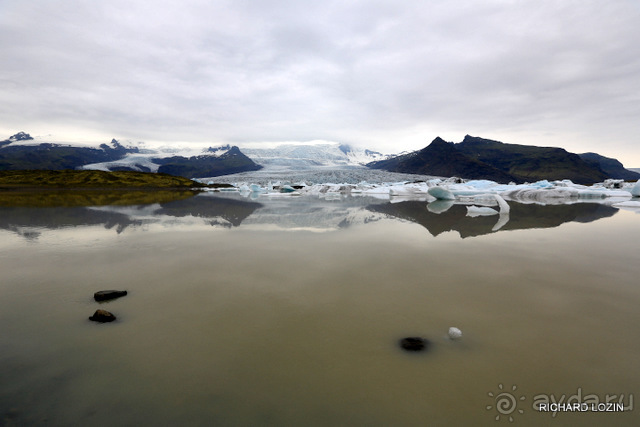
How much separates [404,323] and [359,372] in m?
0.97

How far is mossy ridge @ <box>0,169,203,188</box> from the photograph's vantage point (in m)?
46.2

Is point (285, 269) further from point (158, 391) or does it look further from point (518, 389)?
point (518, 389)

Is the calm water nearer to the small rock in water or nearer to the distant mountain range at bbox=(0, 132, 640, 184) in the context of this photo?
the small rock in water

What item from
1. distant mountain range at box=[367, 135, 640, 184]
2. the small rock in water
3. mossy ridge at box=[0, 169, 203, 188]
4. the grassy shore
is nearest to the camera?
the small rock in water

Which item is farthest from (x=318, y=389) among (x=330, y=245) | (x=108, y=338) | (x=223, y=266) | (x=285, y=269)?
(x=330, y=245)

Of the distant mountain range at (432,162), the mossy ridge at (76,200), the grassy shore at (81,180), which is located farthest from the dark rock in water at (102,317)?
the distant mountain range at (432,162)

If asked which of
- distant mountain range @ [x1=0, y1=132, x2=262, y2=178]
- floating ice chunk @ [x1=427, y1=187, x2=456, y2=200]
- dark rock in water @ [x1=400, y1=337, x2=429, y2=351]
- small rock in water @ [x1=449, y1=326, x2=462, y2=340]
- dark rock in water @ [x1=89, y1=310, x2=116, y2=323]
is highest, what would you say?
distant mountain range @ [x1=0, y1=132, x2=262, y2=178]

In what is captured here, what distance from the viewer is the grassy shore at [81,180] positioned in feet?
150

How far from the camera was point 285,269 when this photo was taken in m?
5.05

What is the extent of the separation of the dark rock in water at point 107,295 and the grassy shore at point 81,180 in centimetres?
5346

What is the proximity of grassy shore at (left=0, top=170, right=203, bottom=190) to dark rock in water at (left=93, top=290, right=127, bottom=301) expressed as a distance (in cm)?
5346

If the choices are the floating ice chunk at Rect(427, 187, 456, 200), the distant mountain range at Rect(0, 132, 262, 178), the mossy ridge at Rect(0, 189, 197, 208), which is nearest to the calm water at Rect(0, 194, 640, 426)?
the mossy ridge at Rect(0, 189, 197, 208)

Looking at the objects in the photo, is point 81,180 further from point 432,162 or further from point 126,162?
point 432,162

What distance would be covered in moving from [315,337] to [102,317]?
2401mm
